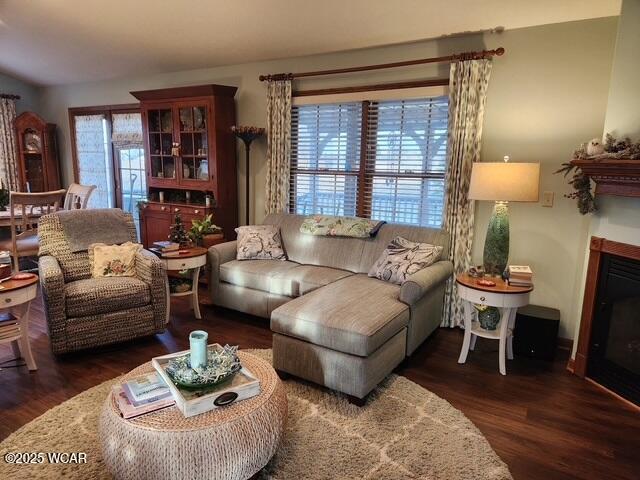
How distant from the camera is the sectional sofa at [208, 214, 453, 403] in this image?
8.08 feet

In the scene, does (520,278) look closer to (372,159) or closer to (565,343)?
(565,343)

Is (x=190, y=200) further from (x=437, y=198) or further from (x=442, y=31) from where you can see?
(x=442, y=31)

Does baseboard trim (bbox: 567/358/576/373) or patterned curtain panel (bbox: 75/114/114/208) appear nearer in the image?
baseboard trim (bbox: 567/358/576/373)

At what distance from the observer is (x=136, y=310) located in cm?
321

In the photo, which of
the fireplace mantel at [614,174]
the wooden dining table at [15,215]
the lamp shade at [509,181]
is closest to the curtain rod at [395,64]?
the lamp shade at [509,181]

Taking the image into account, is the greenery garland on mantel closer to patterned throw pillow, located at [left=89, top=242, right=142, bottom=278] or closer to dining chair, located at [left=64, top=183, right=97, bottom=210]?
patterned throw pillow, located at [left=89, top=242, right=142, bottom=278]

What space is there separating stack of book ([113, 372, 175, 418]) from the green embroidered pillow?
2.22 meters

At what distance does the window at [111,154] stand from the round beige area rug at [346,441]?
14.1ft

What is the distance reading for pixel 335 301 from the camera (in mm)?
2799

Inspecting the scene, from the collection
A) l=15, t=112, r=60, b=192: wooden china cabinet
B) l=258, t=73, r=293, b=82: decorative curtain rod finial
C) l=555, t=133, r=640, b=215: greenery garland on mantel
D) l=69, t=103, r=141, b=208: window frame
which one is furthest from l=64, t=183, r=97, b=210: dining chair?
l=555, t=133, r=640, b=215: greenery garland on mantel

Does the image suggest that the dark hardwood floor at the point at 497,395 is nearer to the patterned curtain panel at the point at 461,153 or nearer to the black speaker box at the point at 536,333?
the black speaker box at the point at 536,333

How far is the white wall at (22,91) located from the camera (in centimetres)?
659

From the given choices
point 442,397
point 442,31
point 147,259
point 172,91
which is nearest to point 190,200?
point 172,91

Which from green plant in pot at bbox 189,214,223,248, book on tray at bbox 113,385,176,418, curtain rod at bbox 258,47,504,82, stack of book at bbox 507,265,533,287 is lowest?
book on tray at bbox 113,385,176,418
